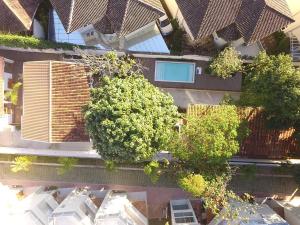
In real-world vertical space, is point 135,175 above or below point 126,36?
below

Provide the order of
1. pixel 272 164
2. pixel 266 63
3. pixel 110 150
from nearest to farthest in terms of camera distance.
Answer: pixel 110 150 < pixel 266 63 < pixel 272 164

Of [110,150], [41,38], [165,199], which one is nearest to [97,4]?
[41,38]

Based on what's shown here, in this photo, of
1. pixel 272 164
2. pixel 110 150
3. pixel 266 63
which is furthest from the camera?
pixel 272 164

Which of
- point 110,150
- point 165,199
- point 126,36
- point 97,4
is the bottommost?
point 165,199

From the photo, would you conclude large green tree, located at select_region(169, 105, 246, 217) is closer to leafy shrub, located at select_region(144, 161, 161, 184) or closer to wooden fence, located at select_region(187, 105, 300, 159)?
leafy shrub, located at select_region(144, 161, 161, 184)

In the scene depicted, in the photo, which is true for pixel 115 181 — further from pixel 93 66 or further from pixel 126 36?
pixel 126 36

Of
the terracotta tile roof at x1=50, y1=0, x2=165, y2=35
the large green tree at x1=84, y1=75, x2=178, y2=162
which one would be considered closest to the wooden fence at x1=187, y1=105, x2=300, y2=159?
the large green tree at x1=84, y1=75, x2=178, y2=162

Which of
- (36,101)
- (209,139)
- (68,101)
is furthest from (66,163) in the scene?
(209,139)

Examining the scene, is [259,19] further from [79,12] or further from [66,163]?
[66,163]
